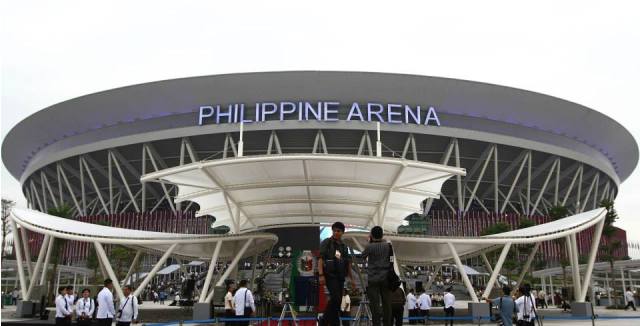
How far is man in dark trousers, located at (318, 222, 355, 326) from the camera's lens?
741cm

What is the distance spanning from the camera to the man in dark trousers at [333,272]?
7410 millimetres

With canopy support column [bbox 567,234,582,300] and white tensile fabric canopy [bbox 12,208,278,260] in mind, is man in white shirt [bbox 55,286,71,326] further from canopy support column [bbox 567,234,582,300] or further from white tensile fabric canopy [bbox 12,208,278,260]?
canopy support column [bbox 567,234,582,300]

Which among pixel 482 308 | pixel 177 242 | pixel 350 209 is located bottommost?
pixel 482 308

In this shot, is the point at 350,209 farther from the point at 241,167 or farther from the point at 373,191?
the point at 241,167

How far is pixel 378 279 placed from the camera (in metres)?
7.41

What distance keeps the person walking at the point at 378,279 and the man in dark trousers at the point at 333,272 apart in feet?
1.23

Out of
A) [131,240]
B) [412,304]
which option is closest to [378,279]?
[412,304]

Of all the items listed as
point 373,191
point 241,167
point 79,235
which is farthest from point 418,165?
point 79,235

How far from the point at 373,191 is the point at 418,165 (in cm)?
440

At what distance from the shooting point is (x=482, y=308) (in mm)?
22438

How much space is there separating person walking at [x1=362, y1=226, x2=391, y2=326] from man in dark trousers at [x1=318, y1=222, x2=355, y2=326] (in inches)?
14.8

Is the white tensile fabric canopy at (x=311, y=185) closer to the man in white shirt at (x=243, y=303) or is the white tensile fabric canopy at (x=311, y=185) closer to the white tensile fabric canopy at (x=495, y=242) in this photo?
the white tensile fabric canopy at (x=495, y=242)

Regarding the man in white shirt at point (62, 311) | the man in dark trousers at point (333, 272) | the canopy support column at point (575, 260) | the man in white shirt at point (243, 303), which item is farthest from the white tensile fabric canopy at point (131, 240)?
the man in dark trousers at point (333, 272)

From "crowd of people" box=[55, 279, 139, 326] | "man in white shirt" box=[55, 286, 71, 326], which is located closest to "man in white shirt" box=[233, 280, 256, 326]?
"crowd of people" box=[55, 279, 139, 326]
